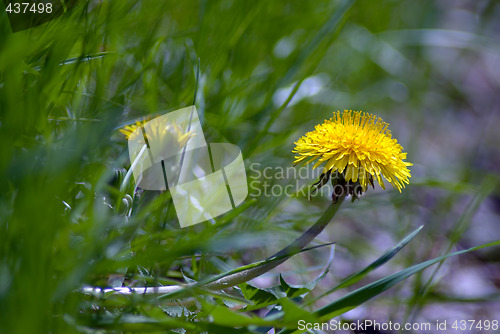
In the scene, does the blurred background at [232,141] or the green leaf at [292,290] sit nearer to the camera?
the blurred background at [232,141]

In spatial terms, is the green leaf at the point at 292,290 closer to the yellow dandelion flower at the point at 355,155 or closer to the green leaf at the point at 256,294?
the green leaf at the point at 256,294

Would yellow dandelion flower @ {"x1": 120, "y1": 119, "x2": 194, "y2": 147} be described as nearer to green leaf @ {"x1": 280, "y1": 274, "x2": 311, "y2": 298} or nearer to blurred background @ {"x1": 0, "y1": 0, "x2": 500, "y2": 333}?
blurred background @ {"x1": 0, "y1": 0, "x2": 500, "y2": 333}

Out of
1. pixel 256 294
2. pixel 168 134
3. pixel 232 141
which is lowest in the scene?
pixel 256 294

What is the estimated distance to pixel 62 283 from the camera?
18.1 inches

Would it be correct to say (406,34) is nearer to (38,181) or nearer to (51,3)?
(51,3)

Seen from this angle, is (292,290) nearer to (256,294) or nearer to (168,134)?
(256,294)

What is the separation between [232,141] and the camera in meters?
1.04

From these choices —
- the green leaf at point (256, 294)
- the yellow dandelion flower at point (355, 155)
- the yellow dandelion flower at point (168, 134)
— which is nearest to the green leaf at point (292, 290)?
the green leaf at point (256, 294)

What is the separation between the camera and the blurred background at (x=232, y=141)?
485mm

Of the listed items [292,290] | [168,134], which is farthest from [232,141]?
[292,290]

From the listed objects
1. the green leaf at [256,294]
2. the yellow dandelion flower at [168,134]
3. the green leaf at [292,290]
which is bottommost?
the green leaf at [256,294]

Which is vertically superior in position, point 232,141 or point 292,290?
point 232,141

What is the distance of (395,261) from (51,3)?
1053mm

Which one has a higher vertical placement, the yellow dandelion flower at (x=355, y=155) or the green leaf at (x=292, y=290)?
the yellow dandelion flower at (x=355, y=155)
